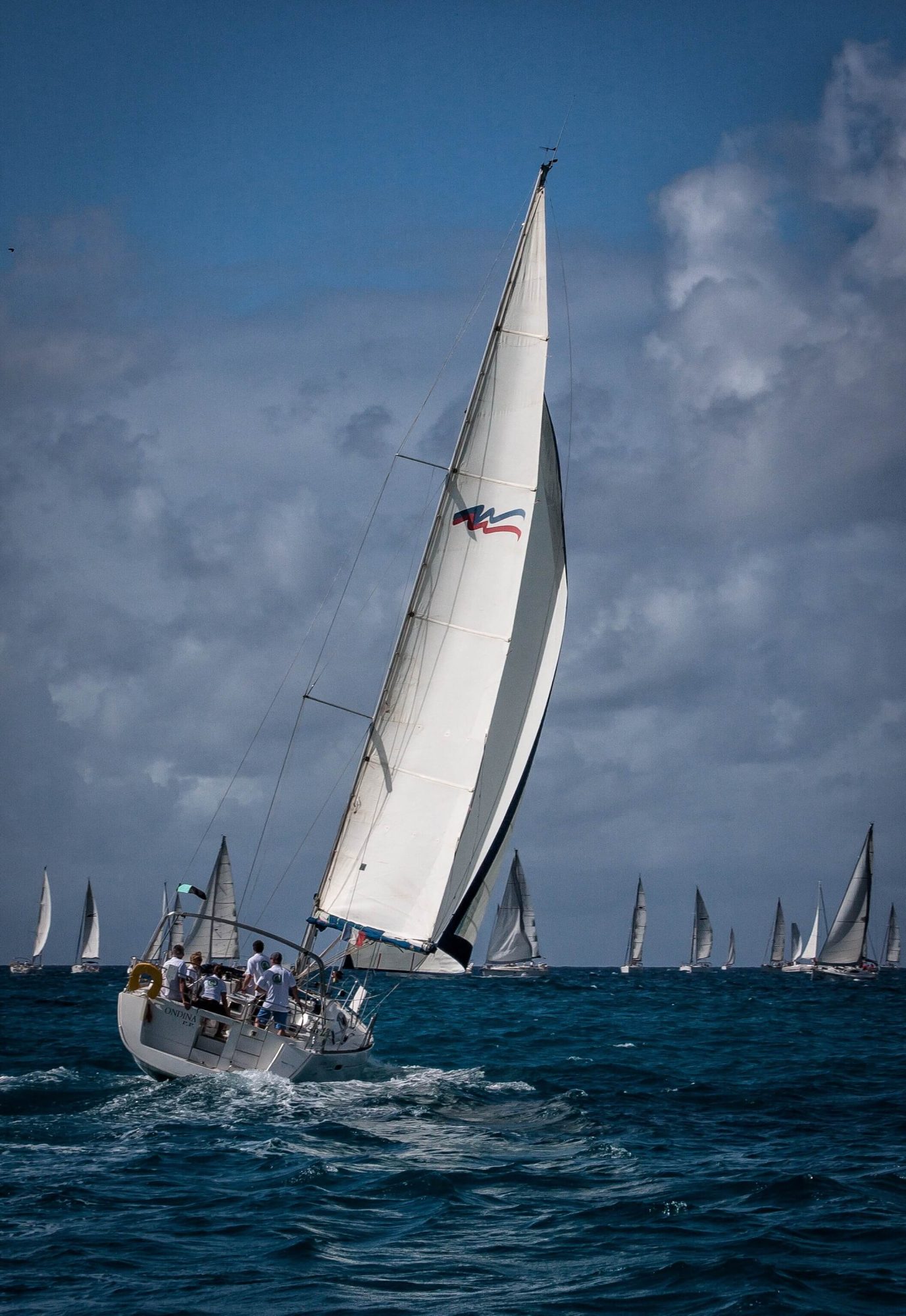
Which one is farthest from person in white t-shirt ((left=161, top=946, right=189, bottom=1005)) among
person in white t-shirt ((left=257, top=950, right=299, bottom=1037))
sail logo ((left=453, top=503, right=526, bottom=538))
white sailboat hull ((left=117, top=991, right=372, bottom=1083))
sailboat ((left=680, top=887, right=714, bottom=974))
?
sailboat ((left=680, top=887, right=714, bottom=974))

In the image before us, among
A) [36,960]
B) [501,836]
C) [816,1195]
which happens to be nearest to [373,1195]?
[816,1195]

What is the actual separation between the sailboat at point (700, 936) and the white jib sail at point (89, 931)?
5682cm

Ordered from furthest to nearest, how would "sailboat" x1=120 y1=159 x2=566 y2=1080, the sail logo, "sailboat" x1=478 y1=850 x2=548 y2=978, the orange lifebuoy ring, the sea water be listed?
1. "sailboat" x1=478 y1=850 x2=548 y2=978
2. the sail logo
3. "sailboat" x1=120 y1=159 x2=566 y2=1080
4. the orange lifebuoy ring
5. the sea water

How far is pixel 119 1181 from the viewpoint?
1380 cm

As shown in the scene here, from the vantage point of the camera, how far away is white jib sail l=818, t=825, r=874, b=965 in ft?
250

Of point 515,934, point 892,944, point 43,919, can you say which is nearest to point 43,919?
point 43,919

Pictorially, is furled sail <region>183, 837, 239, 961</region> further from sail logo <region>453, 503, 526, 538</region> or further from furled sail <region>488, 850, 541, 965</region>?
sail logo <region>453, 503, 526, 538</region>

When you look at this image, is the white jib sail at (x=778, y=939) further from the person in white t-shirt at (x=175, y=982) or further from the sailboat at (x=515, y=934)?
the person in white t-shirt at (x=175, y=982)

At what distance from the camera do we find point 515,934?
89375 mm

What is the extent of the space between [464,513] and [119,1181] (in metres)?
12.1

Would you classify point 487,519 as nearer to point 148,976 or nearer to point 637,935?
point 148,976

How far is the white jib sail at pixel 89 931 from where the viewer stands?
98500 millimetres

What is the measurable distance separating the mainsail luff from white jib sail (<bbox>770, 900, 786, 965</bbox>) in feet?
222

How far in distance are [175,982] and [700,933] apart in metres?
107
